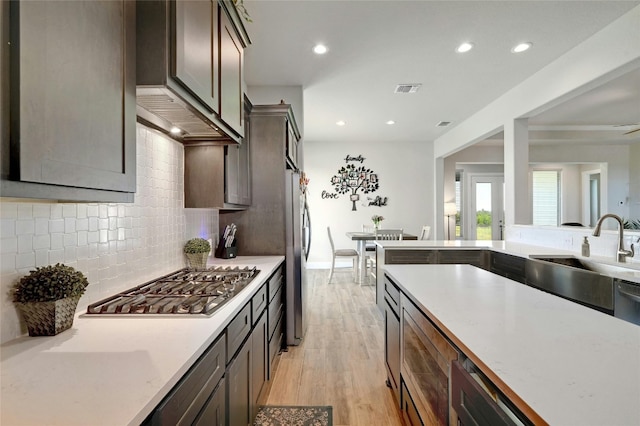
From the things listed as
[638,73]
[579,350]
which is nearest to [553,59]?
[638,73]

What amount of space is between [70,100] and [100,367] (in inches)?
26.7

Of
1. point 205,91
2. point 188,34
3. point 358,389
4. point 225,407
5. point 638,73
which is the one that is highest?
point 638,73

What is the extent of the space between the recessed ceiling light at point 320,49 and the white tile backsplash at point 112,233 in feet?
5.37

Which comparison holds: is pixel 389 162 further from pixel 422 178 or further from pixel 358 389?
pixel 358 389

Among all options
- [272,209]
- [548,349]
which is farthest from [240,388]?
[272,209]

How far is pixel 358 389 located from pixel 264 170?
6.40ft

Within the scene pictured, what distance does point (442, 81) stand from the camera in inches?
151

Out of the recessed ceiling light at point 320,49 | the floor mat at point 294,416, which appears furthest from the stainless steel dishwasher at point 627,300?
the recessed ceiling light at point 320,49

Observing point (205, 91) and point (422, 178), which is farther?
point (422, 178)

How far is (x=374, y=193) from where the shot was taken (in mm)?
7113

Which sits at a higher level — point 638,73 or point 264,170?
point 638,73

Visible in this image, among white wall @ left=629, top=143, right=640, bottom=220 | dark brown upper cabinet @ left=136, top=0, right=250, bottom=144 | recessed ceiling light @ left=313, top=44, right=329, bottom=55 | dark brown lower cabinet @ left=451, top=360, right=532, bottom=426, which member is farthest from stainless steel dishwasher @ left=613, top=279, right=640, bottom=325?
white wall @ left=629, top=143, right=640, bottom=220

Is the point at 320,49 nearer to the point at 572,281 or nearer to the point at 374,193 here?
the point at 572,281

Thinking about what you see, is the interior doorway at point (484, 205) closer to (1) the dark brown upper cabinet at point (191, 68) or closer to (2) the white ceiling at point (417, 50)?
(2) the white ceiling at point (417, 50)
